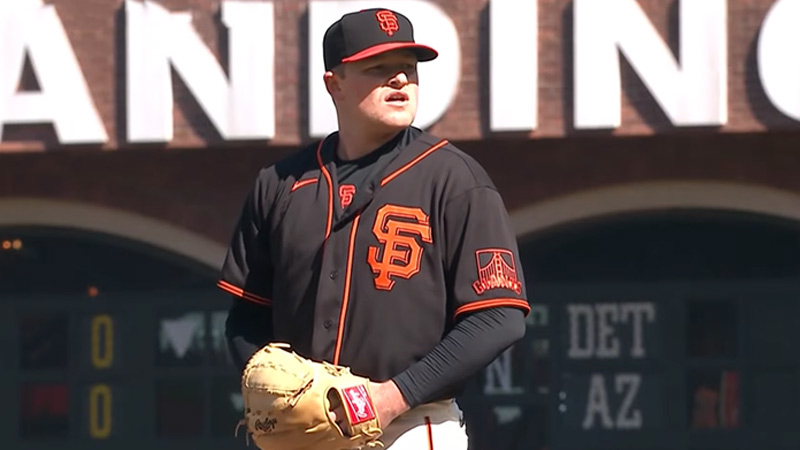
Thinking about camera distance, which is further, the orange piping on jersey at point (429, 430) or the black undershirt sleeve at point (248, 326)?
the black undershirt sleeve at point (248, 326)

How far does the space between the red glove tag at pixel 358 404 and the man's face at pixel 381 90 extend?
2.06 ft

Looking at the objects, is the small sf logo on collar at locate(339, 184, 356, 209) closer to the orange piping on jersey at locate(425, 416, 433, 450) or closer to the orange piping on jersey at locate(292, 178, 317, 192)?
the orange piping on jersey at locate(292, 178, 317, 192)

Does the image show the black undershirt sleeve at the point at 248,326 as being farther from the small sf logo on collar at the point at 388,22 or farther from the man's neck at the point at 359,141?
the small sf logo on collar at the point at 388,22

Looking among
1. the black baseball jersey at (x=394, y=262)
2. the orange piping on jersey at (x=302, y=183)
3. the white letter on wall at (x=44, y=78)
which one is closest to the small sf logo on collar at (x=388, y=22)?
the black baseball jersey at (x=394, y=262)

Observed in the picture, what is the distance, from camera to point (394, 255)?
3645 millimetres

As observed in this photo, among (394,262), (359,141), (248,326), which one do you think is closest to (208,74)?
(248,326)

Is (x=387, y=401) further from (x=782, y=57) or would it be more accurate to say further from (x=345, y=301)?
(x=782, y=57)

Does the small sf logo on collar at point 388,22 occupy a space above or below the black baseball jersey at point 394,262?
above

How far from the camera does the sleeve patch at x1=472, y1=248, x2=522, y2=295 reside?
11.9 feet

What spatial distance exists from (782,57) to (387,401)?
22.4 feet

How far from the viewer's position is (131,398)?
11969 mm

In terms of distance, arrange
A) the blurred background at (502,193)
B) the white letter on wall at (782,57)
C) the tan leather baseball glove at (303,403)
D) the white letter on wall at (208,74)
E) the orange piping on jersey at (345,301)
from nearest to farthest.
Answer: the tan leather baseball glove at (303,403)
the orange piping on jersey at (345,301)
the white letter on wall at (782,57)
the blurred background at (502,193)
the white letter on wall at (208,74)

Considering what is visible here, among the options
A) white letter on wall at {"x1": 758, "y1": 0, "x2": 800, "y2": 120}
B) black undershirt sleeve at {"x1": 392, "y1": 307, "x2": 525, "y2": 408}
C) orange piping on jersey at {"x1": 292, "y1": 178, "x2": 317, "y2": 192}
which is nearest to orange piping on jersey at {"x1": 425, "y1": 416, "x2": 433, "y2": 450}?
black undershirt sleeve at {"x1": 392, "y1": 307, "x2": 525, "y2": 408}

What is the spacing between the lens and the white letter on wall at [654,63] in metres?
9.88
